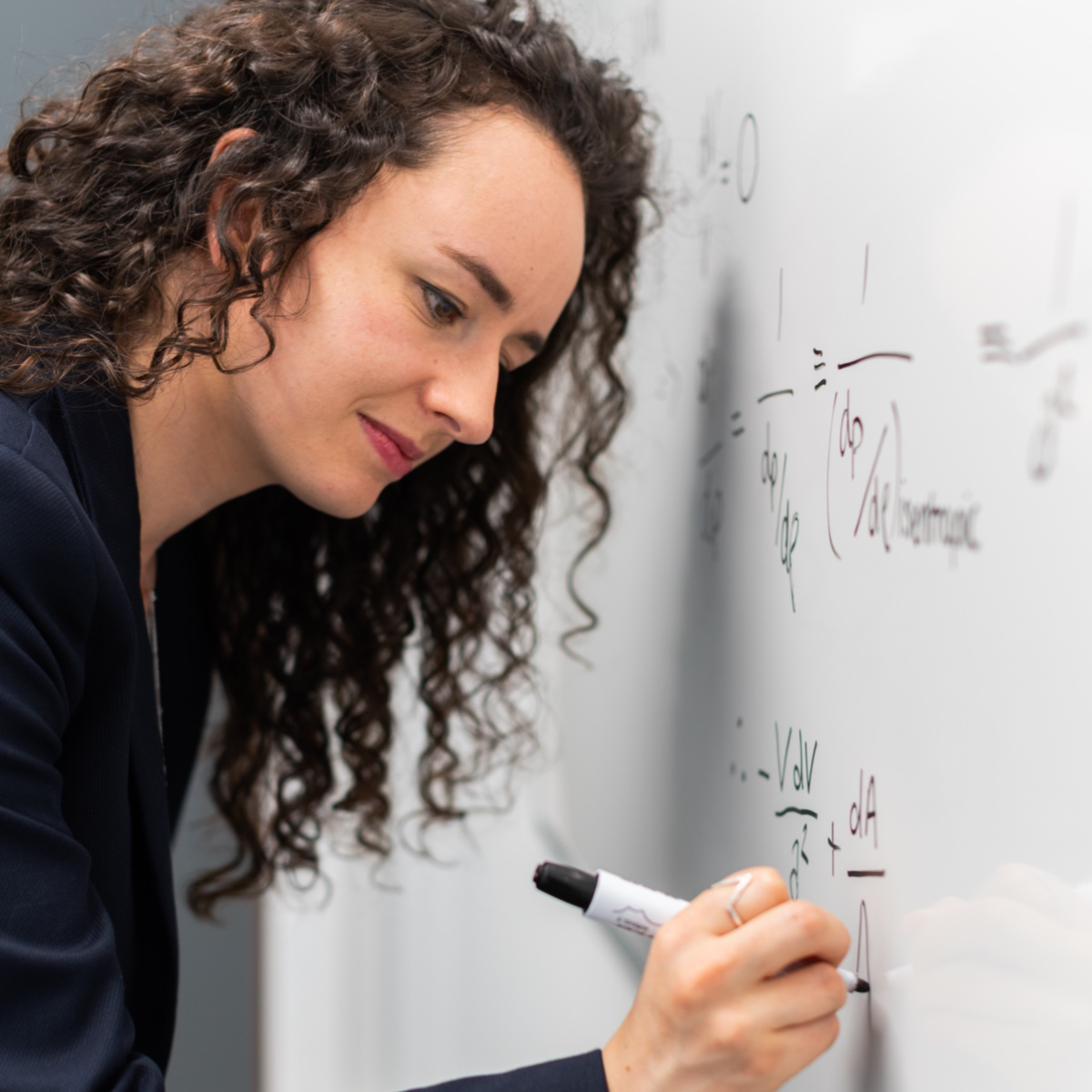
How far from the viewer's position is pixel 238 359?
62 centimetres

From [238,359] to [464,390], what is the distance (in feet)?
0.41

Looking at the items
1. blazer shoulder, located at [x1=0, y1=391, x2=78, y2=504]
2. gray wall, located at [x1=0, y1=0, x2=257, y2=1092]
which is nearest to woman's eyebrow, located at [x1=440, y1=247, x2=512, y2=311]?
blazer shoulder, located at [x1=0, y1=391, x2=78, y2=504]

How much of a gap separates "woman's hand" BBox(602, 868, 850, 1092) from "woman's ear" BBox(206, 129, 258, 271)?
0.41m

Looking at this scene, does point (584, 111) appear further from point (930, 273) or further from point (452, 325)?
point (930, 273)

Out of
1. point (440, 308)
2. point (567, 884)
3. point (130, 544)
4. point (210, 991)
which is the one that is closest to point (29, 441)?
point (130, 544)

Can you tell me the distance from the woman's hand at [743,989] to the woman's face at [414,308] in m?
0.30

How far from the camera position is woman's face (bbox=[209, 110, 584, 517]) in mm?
573

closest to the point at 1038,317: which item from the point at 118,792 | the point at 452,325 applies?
the point at 452,325

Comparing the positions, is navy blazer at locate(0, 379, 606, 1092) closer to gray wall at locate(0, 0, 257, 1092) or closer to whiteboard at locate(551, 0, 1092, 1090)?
whiteboard at locate(551, 0, 1092, 1090)

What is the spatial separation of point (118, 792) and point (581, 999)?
0.47 metres

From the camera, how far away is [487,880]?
1111 millimetres

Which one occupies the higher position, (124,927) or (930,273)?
(930,273)

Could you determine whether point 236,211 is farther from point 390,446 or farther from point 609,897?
point 609,897

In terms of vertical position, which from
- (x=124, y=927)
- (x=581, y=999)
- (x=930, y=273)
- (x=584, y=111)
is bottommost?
(x=581, y=999)
